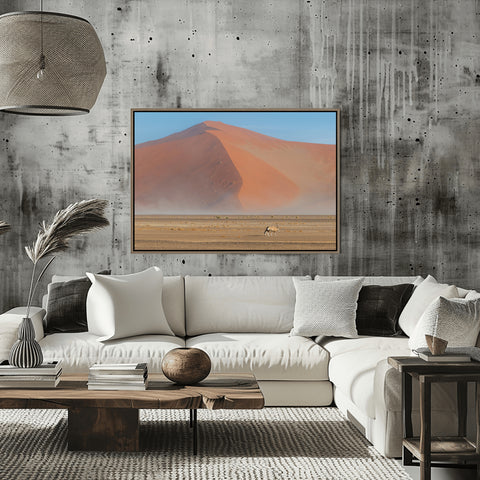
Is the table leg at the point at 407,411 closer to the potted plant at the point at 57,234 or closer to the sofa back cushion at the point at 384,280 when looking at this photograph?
the potted plant at the point at 57,234

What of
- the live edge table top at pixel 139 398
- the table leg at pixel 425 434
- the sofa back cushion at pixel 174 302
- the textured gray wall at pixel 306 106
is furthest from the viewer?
the textured gray wall at pixel 306 106

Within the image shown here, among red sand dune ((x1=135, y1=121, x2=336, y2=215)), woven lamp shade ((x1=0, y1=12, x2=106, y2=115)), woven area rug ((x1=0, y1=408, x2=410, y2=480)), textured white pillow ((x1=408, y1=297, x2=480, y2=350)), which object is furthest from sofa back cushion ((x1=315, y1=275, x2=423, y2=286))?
woven lamp shade ((x1=0, y1=12, x2=106, y2=115))

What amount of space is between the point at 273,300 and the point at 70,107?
250 cm

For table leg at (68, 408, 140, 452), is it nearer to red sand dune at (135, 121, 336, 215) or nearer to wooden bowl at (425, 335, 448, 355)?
wooden bowl at (425, 335, 448, 355)

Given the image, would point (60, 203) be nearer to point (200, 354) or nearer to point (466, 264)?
point (200, 354)

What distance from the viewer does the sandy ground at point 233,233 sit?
17.9ft

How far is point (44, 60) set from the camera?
110 inches

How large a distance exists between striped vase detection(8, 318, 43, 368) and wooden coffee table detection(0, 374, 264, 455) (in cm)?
16

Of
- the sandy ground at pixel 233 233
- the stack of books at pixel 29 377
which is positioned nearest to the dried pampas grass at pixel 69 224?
the stack of books at pixel 29 377

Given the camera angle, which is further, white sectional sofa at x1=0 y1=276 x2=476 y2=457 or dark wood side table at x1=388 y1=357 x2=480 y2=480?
white sectional sofa at x1=0 y1=276 x2=476 y2=457

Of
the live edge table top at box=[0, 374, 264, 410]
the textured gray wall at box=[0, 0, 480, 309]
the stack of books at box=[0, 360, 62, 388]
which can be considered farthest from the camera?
the textured gray wall at box=[0, 0, 480, 309]

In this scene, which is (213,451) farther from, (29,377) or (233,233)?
(233,233)

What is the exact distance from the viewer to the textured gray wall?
5.44 meters

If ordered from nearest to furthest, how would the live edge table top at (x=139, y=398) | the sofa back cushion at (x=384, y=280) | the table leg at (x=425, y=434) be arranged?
the table leg at (x=425, y=434)
the live edge table top at (x=139, y=398)
the sofa back cushion at (x=384, y=280)
